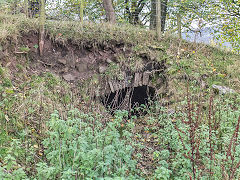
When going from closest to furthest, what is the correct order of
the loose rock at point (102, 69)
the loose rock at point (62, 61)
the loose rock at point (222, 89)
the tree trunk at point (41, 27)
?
the tree trunk at point (41, 27) < the loose rock at point (222, 89) < the loose rock at point (62, 61) < the loose rock at point (102, 69)

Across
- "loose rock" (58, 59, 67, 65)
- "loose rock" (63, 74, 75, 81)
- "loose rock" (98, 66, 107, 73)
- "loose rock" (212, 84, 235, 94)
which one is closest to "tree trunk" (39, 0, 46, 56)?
"loose rock" (58, 59, 67, 65)

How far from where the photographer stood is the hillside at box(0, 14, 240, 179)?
12.6ft

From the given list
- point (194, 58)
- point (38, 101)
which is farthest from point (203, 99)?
point (38, 101)

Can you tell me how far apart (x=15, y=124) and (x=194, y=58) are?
238 inches

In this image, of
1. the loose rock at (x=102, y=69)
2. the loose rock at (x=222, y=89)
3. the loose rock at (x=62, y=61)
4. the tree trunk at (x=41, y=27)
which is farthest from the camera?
the loose rock at (x=102, y=69)

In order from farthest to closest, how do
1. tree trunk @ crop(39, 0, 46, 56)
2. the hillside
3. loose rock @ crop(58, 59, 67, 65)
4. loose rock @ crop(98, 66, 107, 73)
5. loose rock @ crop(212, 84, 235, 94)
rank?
loose rock @ crop(98, 66, 107, 73) < loose rock @ crop(58, 59, 67, 65) < loose rock @ crop(212, 84, 235, 94) < tree trunk @ crop(39, 0, 46, 56) < the hillside

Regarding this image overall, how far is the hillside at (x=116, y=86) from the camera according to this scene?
384 cm

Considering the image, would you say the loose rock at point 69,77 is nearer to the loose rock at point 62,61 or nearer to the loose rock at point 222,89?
the loose rock at point 62,61

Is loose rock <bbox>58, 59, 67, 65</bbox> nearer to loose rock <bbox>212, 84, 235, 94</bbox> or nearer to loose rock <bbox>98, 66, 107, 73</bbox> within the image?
loose rock <bbox>98, 66, 107, 73</bbox>

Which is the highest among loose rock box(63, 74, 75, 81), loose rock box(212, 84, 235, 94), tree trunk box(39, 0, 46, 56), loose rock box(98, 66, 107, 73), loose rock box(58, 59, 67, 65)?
tree trunk box(39, 0, 46, 56)

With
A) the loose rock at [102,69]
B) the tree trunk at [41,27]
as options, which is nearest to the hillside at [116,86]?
the loose rock at [102,69]

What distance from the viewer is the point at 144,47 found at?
718 cm

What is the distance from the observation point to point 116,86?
6.56m

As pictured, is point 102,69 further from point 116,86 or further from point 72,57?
point 72,57
